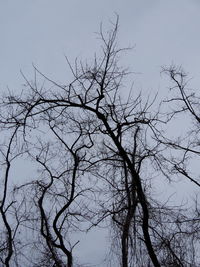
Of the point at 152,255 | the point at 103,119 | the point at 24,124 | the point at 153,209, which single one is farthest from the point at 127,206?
the point at 24,124

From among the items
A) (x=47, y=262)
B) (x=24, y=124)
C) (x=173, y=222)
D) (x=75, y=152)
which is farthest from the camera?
(x=47, y=262)

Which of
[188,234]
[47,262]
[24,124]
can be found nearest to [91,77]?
[24,124]

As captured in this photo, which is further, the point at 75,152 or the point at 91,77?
the point at 75,152

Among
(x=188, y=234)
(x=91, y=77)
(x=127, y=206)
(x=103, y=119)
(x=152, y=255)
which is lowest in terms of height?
(x=152, y=255)

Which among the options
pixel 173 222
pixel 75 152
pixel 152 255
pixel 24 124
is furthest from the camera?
pixel 75 152

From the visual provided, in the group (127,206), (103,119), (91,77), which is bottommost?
(127,206)

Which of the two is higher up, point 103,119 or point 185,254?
point 103,119

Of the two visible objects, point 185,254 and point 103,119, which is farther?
point 185,254

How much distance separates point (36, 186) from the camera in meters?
10.5

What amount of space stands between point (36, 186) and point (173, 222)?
3684 mm

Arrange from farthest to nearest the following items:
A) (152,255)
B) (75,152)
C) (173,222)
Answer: (75,152)
(173,222)
(152,255)

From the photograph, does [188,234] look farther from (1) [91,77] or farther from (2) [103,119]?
(1) [91,77]

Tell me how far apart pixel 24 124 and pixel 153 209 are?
3451mm

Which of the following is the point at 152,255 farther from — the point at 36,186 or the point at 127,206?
the point at 36,186
